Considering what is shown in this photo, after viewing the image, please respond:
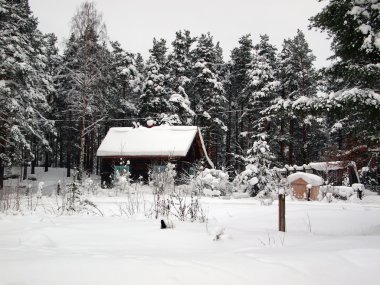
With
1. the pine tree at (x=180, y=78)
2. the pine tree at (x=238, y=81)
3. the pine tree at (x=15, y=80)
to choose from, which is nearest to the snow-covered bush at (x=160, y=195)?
the pine tree at (x=15, y=80)

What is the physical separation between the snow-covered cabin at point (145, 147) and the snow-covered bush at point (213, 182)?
536cm

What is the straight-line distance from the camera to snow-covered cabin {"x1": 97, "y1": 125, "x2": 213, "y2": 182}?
26.8m

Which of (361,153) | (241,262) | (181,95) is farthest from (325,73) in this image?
(181,95)

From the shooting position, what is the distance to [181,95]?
1332 inches

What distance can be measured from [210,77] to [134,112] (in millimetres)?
9759

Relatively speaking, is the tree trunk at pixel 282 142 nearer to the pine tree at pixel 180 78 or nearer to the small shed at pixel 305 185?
the pine tree at pixel 180 78

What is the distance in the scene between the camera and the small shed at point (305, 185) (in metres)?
19.8

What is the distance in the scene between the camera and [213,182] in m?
20.4

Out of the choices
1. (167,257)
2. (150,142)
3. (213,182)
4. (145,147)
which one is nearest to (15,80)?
(145,147)

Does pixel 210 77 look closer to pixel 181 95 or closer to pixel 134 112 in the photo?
pixel 181 95

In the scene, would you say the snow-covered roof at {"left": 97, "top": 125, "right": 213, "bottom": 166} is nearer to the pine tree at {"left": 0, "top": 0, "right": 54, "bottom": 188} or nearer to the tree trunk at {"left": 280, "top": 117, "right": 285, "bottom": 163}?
the pine tree at {"left": 0, "top": 0, "right": 54, "bottom": 188}

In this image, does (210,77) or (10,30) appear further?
(210,77)

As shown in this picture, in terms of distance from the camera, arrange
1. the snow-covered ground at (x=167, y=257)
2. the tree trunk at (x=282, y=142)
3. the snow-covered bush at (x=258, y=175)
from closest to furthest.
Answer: the snow-covered ground at (x=167, y=257) → the snow-covered bush at (x=258, y=175) → the tree trunk at (x=282, y=142)

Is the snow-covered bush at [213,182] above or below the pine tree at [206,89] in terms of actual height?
below
